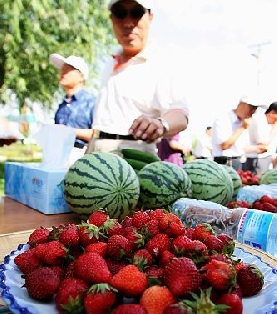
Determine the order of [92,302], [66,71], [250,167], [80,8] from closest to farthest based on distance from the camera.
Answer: [92,302], [66,71], [250,167], [80,8]

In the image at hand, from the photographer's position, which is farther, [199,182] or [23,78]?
[23,78]

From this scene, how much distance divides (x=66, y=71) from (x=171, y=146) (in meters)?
1.19

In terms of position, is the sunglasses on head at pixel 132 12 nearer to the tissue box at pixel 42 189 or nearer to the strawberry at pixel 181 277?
the tissue box at pixel 42 189

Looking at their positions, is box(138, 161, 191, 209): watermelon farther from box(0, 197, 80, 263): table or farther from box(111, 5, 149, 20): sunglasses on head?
box(111, 5, 149, 20): sunglasses on head

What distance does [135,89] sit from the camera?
1.89m

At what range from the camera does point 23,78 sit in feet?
24.0

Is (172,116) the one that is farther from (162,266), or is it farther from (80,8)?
(80,8)

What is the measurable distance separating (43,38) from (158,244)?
6614mm

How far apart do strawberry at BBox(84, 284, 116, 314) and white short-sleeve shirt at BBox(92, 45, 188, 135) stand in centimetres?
133

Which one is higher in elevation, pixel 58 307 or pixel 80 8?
pixel 80 8

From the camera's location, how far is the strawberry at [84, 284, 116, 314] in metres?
0.57

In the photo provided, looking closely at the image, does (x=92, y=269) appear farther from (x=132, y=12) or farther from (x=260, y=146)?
(x=260, y=146)

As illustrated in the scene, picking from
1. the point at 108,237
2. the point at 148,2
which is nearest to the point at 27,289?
the point at 108,237

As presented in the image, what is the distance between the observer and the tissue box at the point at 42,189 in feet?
4.88
